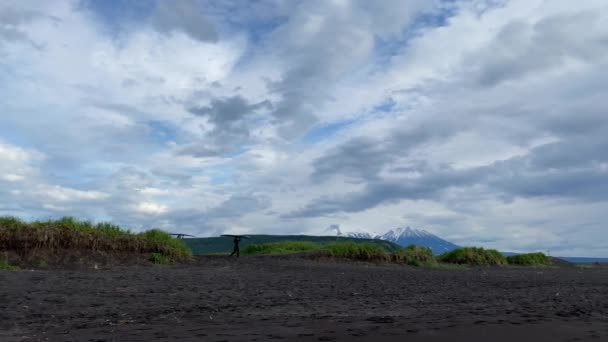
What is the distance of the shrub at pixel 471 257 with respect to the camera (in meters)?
27.9

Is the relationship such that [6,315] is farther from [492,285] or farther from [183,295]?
[492,285]

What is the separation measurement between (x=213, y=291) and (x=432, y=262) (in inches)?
592

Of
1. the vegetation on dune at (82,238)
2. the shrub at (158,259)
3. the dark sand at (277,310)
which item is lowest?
the dark sand at (277,310)

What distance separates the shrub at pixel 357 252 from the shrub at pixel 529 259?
11.5 meters

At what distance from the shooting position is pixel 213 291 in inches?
423

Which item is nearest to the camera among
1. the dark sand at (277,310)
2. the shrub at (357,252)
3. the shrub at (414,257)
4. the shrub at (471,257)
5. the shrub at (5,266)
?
the dark sand at (277,310)

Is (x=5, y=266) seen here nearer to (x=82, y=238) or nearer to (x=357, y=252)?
(x=82, y=238)

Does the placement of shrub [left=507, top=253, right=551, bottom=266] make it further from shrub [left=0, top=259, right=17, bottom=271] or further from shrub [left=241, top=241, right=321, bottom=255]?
shrub [left=0, top=259, right=17, bottom=271]

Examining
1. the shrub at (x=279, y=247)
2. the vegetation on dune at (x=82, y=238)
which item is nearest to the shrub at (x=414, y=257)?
the shrub at (x=279, y=247)

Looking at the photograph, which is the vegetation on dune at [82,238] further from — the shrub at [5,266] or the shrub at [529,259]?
the shrub at [529,259]

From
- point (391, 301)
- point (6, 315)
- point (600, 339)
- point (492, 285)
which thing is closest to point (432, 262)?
point (492, 285)

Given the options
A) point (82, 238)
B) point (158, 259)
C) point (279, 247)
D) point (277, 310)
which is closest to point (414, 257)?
point (279, 247)

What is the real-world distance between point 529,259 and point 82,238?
24129 millimetres

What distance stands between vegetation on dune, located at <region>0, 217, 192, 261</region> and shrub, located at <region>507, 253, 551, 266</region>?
19.9 meters
